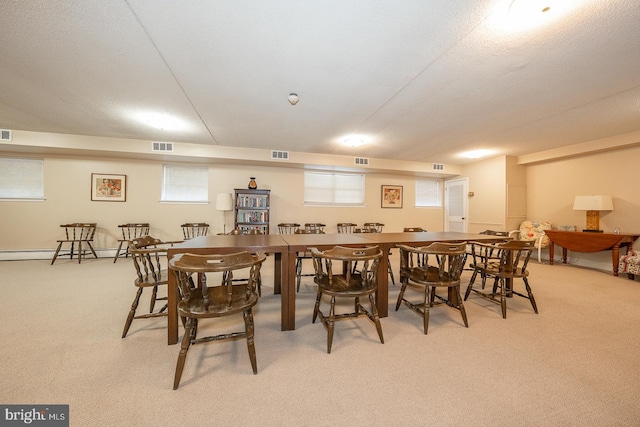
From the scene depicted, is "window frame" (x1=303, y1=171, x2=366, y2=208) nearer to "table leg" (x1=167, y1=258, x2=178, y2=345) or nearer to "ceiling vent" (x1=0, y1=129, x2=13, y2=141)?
"table leg" (x1=167, y1=258, x2=178, y2=345)

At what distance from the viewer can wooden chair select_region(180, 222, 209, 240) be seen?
5409 millimetres

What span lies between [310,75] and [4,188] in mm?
6851

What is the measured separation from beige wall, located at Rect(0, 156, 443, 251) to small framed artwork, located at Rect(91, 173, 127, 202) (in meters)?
0.09

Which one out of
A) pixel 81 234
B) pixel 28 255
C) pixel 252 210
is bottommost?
pixel 28 255

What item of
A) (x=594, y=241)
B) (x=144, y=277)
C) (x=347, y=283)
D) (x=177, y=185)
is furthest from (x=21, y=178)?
(x=594, y=241)

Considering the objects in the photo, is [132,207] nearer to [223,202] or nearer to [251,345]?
[223,202]

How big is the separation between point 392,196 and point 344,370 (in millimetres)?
5929

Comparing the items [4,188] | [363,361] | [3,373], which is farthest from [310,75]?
[4,188]

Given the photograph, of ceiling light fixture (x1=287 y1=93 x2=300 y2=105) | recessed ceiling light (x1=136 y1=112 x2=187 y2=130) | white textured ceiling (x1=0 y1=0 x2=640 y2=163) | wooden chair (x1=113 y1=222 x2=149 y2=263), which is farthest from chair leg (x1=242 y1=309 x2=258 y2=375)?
wooden chair (x1=113 y1=222 x2=149 y2=263)

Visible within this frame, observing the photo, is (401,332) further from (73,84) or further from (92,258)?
(92,258)

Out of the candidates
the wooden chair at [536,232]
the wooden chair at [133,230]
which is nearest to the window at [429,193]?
the wooden chair at [536,232]

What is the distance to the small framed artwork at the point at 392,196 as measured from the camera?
6871 millimetres

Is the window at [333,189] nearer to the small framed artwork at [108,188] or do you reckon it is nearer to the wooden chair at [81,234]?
the small framed artwork at [108,188]

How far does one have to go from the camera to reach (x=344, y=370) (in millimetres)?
1599
